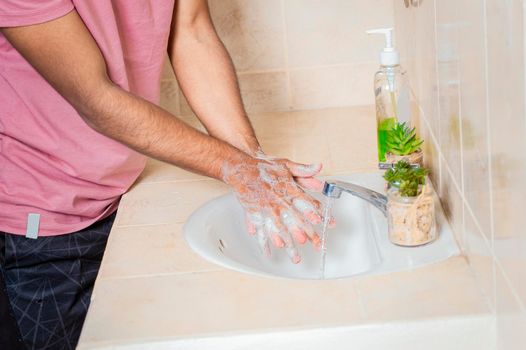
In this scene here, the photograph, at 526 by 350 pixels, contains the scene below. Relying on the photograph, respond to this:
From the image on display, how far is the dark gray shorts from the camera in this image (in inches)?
66.2

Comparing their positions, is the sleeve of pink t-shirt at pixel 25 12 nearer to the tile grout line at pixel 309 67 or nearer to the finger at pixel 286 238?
the finger at pixel 286 238

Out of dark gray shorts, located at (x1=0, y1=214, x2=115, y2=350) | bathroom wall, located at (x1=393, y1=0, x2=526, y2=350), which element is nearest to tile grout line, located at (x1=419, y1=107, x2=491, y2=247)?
bathroom wall, located at (x1=393, y1=0, x2=526, y2=350)

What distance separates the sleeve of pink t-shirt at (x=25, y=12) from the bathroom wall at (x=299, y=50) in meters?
0.85

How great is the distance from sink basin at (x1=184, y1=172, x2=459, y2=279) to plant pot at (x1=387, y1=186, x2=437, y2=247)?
22 mm

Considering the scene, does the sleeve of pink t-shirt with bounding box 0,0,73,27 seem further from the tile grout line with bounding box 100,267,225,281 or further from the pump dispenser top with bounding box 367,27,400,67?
the pump dispenser top with bounding box 367,27,400,67

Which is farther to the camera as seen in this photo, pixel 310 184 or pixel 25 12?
pixel 310 184

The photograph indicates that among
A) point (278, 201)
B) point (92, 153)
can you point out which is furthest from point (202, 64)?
point (278, 201)

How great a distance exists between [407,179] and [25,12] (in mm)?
602

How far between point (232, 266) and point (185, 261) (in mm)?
83

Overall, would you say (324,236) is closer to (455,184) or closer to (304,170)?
(304,170)

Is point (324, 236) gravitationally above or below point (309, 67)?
below

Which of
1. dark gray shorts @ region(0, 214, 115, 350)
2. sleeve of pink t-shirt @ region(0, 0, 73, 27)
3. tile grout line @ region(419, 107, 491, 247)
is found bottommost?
dark gray shorts @ region(0, 214, 115, 350)

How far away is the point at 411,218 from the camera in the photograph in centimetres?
124

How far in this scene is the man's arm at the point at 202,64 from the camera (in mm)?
1762
